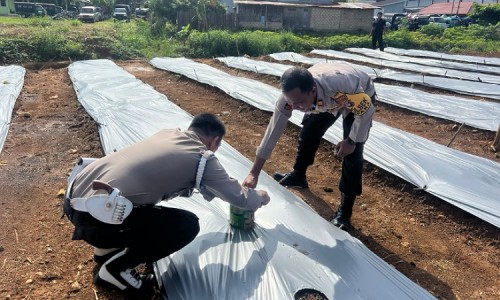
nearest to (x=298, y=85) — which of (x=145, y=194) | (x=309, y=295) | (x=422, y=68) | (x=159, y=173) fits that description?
(x=159, y=173)

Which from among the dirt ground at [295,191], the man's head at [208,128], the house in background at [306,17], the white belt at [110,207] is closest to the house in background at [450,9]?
the house in background at [306,17]

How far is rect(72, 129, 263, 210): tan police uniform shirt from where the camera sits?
6.70ft

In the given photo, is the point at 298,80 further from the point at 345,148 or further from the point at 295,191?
the point at 295,191

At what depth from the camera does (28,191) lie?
3707mm

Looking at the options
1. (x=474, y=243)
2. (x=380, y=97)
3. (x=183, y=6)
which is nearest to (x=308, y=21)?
(x=183, y=6)

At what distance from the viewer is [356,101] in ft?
8.53

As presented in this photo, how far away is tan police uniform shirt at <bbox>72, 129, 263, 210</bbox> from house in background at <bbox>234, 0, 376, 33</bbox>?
23.0 metres

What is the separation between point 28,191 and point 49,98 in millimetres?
3901

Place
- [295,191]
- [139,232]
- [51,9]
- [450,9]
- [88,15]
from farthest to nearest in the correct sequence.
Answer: [450,9] → [51,9] → [88,15] → [295,191] → [139,232]

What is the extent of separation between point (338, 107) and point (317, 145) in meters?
0.89

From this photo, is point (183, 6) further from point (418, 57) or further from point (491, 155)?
point (491, 155)

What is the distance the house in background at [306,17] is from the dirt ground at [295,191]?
19.9 metres

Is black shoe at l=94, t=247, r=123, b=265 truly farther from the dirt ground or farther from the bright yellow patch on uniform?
the bright yellow patch on uniform

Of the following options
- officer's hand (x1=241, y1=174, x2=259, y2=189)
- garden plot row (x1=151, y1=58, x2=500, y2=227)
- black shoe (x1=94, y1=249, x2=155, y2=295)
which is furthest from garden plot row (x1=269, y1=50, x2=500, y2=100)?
black shoe (x1=94, y1=249, x2=155, y2=295)
